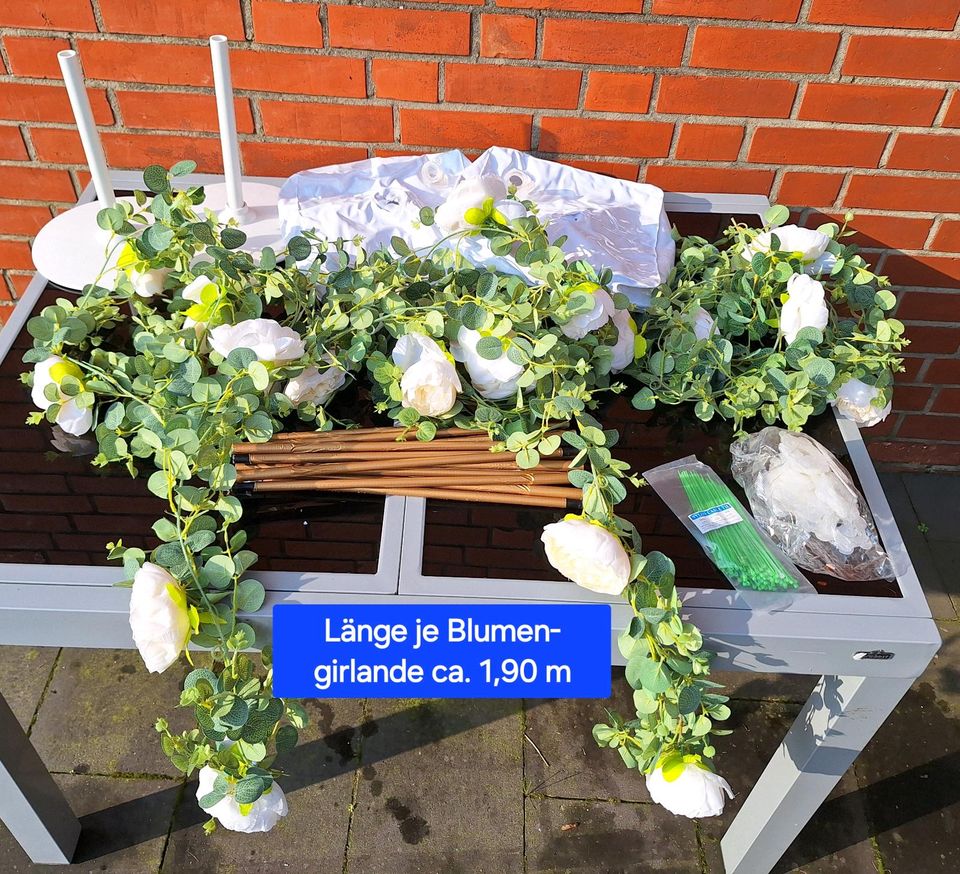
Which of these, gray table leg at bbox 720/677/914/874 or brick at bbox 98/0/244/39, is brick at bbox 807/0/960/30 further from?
gray table leg at bbox 720/677/914/874

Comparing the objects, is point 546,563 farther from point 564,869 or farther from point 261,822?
point 564,869

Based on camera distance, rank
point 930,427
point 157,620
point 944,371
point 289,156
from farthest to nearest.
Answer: point 930,427 → point 944,371 → point 289,156 → point 157,620

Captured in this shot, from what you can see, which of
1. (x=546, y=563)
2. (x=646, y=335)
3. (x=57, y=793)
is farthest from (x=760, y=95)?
(x=57, y=793)

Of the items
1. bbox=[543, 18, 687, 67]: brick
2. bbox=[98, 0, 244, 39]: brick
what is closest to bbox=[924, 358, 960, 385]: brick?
bbox=[543, 18, 687, 67]: brick

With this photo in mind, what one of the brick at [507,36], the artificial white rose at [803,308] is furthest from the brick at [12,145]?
the artificial white rose at [803,308]

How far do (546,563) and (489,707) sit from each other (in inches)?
34.7

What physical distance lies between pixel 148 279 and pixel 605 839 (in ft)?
4.17

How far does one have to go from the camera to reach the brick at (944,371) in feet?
6.49

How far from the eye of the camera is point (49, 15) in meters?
1.45

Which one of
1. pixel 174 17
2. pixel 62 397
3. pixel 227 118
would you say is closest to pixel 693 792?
pixel 62 397

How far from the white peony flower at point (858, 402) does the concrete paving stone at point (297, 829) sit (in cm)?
114

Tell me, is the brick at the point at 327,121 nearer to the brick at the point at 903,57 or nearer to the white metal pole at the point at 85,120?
the white metal pole at the point at 85,120

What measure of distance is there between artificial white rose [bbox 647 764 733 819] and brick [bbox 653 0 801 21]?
121 centimetres

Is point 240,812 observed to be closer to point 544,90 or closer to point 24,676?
point 24,676
